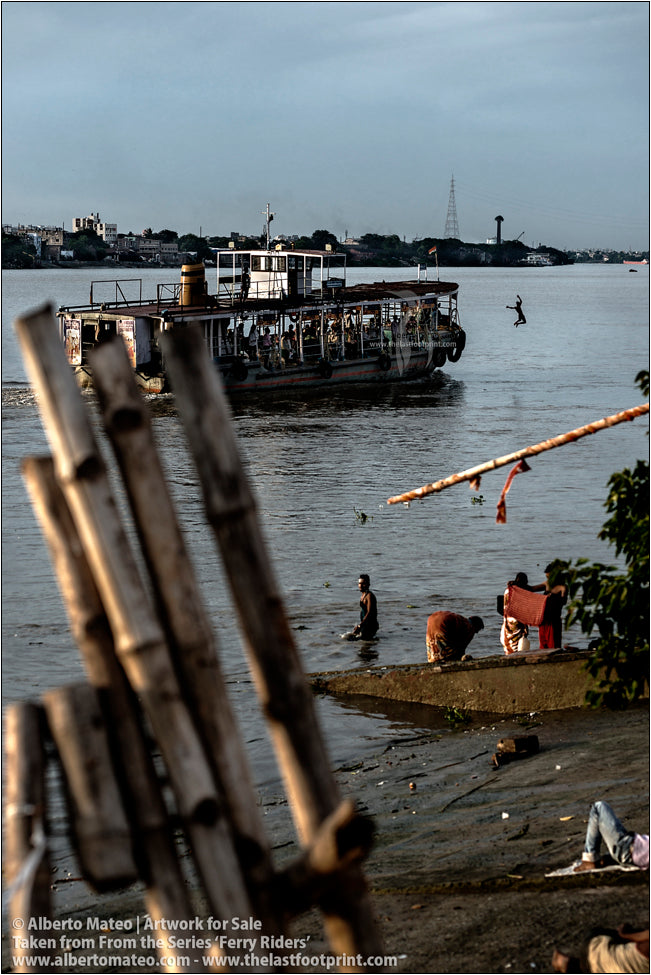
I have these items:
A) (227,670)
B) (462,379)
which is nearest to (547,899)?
(227,670)

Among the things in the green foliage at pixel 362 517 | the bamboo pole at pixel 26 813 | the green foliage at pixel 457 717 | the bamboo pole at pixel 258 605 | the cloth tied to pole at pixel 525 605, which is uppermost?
the bamboo pole at pixel 258 605

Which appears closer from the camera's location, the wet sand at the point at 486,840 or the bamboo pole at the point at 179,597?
the bamboo pole at the point at 179,597

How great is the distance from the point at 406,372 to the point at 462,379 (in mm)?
7566

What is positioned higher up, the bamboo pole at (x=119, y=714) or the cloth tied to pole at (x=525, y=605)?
the bamboo pole at (x=119, y=714)

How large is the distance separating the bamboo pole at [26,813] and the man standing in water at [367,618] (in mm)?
11698

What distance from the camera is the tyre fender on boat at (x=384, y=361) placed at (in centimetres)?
4848

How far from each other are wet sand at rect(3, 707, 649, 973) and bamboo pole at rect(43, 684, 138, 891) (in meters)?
0.52

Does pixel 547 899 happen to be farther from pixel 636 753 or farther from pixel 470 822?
pixel 636 753

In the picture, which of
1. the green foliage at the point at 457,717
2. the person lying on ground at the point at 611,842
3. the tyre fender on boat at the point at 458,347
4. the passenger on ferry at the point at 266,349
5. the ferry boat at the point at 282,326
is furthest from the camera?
the tyre fender on boat at the point at 458,347

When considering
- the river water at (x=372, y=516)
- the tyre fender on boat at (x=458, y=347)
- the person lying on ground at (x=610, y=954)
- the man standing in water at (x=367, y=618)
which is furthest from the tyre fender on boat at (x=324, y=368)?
the person lying on ground at (x=610, y=954)

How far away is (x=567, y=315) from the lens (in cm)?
12938

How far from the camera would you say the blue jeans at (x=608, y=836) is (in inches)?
255

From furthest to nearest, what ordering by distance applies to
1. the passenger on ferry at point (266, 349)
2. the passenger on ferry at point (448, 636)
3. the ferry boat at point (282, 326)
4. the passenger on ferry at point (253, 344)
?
the passenger on ferry at point (266, 349)
the passenger on ferry at point (253, 344)
the ferry boat at point (282, 326)
the passenger on ferry at point (448, 636)

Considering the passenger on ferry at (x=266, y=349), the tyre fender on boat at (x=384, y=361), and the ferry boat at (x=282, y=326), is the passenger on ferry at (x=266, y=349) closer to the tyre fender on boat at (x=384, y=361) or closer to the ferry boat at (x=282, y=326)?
the ferry boat at (x=282, y=326)
